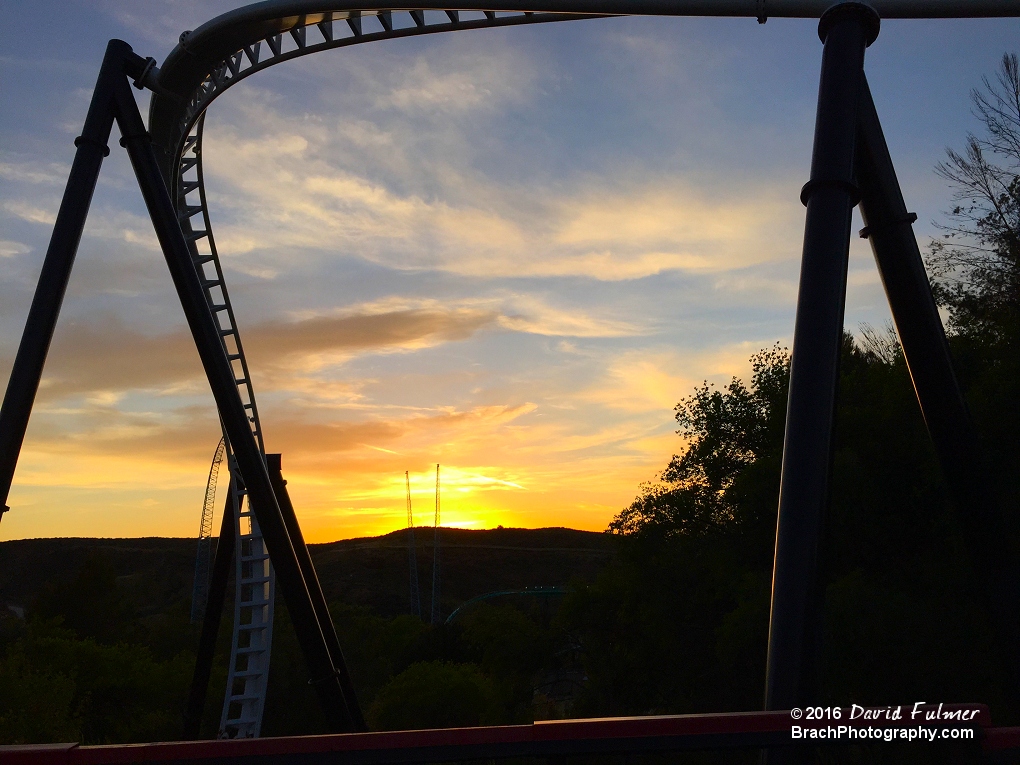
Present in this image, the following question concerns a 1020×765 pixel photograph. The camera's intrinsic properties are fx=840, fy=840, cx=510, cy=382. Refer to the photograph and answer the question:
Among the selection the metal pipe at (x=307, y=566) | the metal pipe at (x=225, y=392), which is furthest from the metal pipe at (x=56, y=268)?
the metal pipe at (x=307, y=566)

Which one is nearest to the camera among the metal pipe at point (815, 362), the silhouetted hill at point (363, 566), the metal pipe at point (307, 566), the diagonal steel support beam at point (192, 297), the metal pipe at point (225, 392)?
the metal pipe at point (815, 362)

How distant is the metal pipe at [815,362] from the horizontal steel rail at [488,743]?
1.78m

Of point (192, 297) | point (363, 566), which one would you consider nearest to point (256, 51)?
point (192, 297)

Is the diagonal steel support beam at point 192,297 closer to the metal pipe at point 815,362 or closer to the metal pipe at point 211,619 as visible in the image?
the metal pipe at point 211,619

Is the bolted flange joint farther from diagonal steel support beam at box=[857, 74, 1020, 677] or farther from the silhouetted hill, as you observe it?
the silhouetted hill

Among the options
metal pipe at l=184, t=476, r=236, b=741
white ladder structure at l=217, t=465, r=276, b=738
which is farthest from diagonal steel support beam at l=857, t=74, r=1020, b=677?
metal pipe at l=184, t=476, r=236, b=741

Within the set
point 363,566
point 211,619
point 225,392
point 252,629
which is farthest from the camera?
point 363,566

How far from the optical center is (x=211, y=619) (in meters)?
12.6

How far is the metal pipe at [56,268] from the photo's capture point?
289 inches

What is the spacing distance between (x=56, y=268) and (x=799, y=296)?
6663mm

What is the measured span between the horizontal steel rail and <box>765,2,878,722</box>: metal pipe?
1779 millimetres

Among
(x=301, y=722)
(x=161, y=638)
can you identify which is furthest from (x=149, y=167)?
(x=161, y=638)

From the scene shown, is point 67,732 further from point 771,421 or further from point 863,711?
point 863,711

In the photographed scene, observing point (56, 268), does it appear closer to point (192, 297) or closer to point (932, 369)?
point (192, 297)
